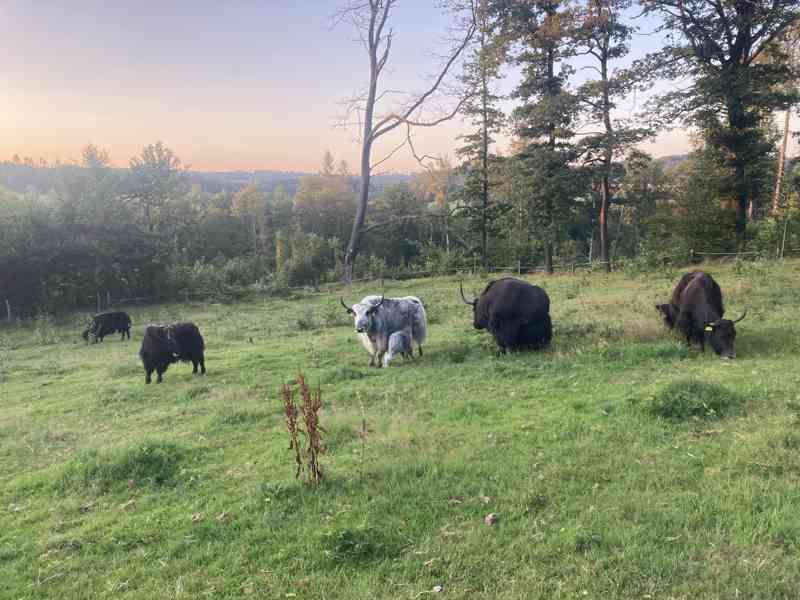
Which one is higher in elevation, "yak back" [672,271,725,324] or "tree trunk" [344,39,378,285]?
"tree trunk" [344,39,378,285]

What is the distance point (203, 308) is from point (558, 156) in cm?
2145

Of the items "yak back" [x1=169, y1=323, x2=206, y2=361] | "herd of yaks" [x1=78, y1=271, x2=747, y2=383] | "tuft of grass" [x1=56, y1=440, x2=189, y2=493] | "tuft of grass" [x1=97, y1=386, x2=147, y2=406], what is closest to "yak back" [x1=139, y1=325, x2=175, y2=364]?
"herd of yaks" [x1=78, y1=271, x2=747, y2=383]

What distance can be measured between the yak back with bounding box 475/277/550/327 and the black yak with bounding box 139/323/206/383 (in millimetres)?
6977

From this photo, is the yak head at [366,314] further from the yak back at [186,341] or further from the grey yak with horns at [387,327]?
the yak back at [186,341]

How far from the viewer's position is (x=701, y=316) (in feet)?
33.1

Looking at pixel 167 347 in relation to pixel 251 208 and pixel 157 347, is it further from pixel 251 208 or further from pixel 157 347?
pixel 251 208

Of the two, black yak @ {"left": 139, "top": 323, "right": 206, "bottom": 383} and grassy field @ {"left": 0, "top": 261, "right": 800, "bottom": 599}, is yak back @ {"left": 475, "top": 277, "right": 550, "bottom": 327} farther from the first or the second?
black yak @ {"left": 139, "top": 323, "right": 206, "bottom": 383}

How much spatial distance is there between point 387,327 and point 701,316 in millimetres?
6376

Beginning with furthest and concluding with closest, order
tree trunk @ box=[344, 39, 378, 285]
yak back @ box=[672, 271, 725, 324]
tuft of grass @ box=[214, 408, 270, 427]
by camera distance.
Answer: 1. tree trunk @ box=[344, 39, 378, 285]
2. yak back @ box=[672, 271, 725, 324]
3. tuft of grass @ box=[214, 408, 270, 427]

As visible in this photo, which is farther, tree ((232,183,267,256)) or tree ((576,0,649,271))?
tree ((232,183,267,256))

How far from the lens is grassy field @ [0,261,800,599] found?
11.7 ft

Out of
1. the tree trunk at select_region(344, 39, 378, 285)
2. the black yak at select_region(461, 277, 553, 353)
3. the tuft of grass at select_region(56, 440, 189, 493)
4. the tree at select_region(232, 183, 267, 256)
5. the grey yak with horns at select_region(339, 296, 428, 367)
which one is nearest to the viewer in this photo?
the tuft of grass at select_region(56, 440, 189, 493)

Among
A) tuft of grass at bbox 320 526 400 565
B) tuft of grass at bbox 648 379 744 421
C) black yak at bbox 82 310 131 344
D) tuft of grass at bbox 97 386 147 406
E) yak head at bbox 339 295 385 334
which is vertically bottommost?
black yak at bbox 82 310 131 344

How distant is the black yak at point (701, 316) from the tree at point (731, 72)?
1565 centimetres
